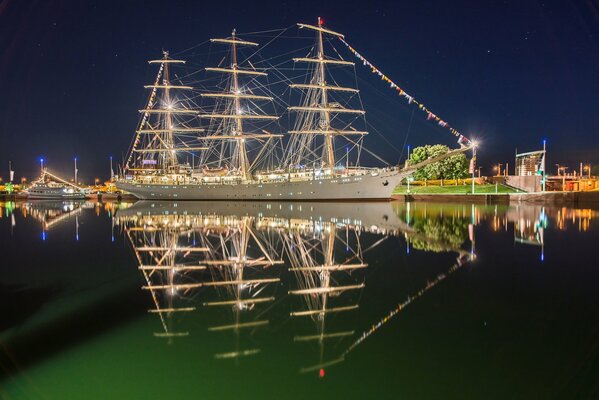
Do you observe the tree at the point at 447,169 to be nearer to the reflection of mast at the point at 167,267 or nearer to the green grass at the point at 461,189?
the green grass at the point at 461,189

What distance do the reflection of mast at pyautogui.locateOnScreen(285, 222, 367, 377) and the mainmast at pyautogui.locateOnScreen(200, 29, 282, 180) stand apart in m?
42.9

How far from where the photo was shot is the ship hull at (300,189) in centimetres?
5234

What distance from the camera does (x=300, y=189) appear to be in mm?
55219

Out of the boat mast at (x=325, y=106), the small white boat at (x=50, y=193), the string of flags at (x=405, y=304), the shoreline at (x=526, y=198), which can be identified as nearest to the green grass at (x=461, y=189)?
the shoreline at (x=526, y=198)

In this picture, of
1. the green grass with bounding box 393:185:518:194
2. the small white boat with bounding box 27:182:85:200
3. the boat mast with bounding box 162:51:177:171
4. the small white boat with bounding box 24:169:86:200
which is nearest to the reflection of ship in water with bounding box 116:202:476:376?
the green grass with bounding box 393:185:518:194

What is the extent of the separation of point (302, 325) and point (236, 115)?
2149 inches

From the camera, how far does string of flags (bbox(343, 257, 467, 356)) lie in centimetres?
561

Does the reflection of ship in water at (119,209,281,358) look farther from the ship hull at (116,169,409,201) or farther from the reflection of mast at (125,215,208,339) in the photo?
the ship hull at (116,169,409,201)

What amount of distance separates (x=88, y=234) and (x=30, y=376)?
1543 centimetres

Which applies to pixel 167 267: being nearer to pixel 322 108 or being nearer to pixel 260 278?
pixel 260 278

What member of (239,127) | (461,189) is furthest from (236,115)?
(461,189)

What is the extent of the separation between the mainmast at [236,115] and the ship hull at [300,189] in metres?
3.26

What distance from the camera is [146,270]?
10570 millimetres

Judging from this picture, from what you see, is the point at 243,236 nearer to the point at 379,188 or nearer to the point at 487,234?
→ the point at 487,234
